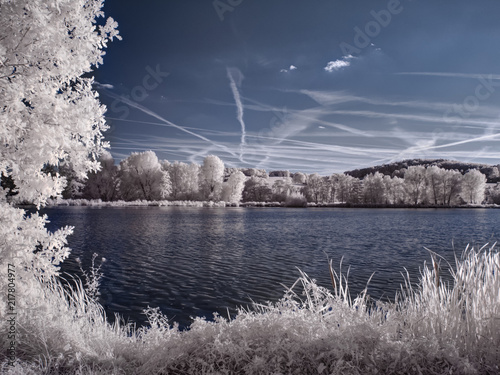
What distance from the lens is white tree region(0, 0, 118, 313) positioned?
16.1 feet

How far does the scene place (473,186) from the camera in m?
77.6

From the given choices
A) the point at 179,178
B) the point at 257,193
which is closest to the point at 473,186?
the point at 257,193

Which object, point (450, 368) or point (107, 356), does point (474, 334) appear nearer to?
point (450, 368)

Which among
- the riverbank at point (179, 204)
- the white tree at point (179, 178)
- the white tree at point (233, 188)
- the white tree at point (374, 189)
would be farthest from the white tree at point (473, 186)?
the white tree at point (179, 178)

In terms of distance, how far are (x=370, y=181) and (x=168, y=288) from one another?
84378 mm

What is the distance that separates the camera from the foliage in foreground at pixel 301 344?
3.57 meters

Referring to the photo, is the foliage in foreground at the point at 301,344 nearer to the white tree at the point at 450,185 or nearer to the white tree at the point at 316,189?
the white tree at the point at 450,185

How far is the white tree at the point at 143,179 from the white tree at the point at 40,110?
218 feet

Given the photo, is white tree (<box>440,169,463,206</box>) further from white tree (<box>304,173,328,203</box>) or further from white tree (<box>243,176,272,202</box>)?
white tree (<box>243,176,272,202</box>)

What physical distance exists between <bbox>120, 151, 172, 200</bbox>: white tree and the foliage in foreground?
67.9 metres

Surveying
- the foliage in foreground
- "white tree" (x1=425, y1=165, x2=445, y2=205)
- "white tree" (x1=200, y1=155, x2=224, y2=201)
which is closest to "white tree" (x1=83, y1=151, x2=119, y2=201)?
"white tree" (x1=200, y1=155, x2=224, y2=201)

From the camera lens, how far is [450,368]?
3500 millimetres

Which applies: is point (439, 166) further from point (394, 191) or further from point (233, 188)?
point (233, 188)

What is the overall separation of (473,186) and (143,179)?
76105 millimetres
